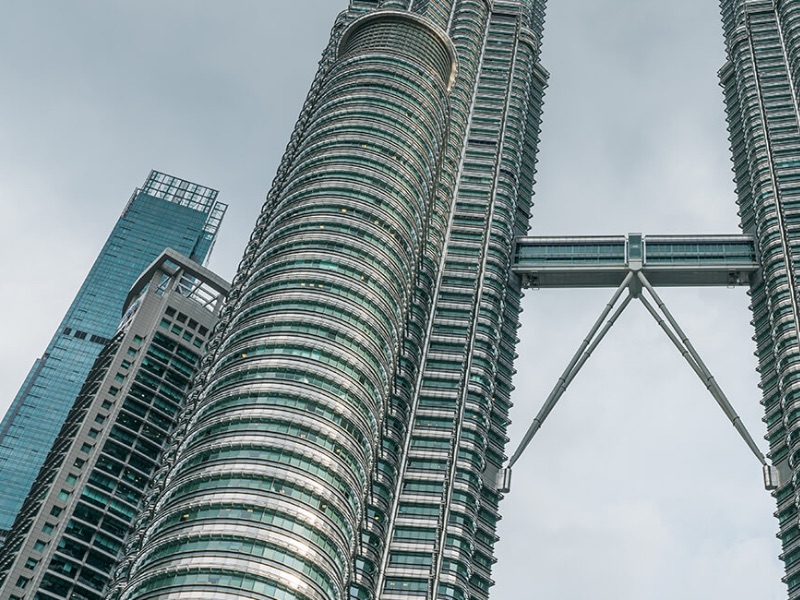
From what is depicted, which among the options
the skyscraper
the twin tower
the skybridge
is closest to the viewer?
the twin tower

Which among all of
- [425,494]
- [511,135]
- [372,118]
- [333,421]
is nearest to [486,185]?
[511,135]

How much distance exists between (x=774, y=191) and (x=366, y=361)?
75.4 m

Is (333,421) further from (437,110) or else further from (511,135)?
(511,135)

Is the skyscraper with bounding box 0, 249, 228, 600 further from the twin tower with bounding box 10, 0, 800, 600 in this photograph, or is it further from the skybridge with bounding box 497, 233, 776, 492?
the skybridge with bounding box 497, 233, 776, 492

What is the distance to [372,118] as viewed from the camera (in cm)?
13662

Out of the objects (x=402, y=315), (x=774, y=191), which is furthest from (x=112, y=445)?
(x=774, y=191)

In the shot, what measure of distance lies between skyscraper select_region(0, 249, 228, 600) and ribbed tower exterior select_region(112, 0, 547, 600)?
22373 mm

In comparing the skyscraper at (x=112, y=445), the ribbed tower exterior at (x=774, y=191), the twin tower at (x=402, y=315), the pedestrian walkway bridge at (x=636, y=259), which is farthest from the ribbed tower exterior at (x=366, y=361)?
the ribbed tower exterior at (x=774, y=191)

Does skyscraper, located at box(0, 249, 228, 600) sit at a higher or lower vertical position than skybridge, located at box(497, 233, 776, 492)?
lower

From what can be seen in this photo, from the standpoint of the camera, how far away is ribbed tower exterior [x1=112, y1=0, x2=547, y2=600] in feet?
315

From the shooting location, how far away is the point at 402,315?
123250 millimetres

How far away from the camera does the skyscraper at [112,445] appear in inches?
5098

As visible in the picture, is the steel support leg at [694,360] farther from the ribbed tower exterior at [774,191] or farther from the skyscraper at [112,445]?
the skyscraper at [112,445]

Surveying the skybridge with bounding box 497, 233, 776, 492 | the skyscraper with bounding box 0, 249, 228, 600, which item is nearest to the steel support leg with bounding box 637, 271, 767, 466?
the skybridge with bounding box 497, 233, 776, 492
